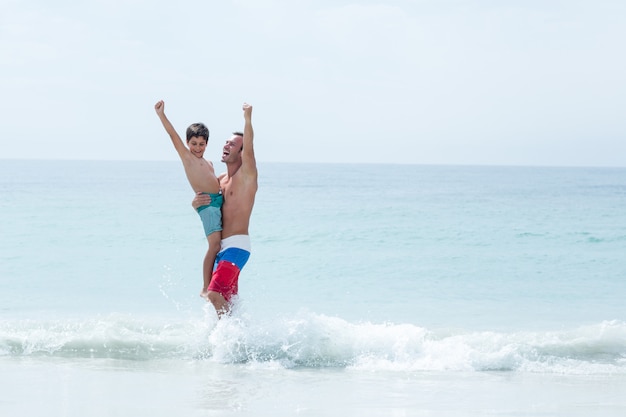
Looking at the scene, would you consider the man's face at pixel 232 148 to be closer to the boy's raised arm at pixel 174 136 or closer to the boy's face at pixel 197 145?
the boy's face at pixel 197 145

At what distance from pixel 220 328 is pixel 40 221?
14732 millimetres

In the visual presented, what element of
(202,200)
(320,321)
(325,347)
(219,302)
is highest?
(202,200)

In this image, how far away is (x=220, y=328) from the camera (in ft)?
21.1

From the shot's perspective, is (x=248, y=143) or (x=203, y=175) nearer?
(x=248, y=143)

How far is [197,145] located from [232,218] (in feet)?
2.11

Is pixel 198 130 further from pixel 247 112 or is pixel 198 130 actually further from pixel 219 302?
pixel 219 302

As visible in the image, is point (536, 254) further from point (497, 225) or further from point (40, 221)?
point (40, 221)

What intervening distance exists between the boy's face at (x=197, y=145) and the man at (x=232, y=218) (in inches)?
7.5

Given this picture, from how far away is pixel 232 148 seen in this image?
620 centimetres

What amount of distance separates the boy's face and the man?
19 centimetres

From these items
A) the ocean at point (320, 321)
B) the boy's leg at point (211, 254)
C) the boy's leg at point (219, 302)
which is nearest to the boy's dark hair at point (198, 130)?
the boy's leg at point (211, 254)

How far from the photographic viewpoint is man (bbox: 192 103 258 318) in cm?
617

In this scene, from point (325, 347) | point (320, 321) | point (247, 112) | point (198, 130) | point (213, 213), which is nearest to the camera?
point (247, 112)

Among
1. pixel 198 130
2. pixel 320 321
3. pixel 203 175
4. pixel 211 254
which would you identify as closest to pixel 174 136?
pixel 198 130
